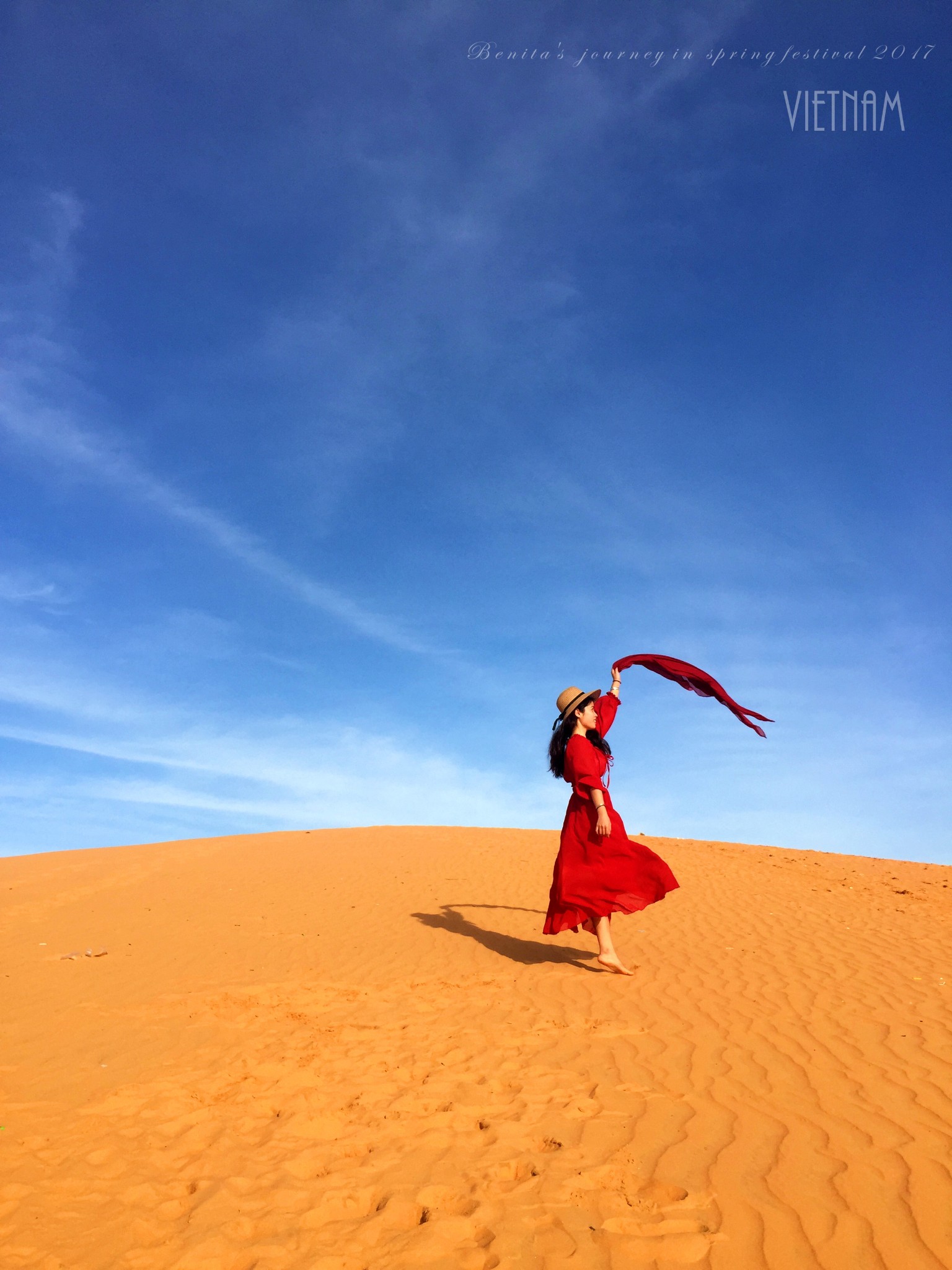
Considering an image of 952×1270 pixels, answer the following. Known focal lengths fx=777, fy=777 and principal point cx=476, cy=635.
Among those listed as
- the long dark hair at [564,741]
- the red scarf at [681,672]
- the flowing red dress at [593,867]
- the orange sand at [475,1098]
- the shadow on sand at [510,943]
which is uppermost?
the red scarf at [681,672]

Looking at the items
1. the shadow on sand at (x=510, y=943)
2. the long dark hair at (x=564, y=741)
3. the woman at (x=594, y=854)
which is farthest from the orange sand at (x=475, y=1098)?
the long dark hair at (x=564, y=741)

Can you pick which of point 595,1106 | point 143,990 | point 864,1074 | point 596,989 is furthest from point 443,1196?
point 143,990

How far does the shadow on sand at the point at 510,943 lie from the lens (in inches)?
358

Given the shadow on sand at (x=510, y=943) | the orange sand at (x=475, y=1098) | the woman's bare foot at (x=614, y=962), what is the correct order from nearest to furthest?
the orange sand at (x=475, y=1098)
the woman's bare foot at (x=614, y=962)
the shadow on sand at (x=510, y=943)

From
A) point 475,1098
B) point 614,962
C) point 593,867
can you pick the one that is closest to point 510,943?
point 614,962

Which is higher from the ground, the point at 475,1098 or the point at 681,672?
the point at 681,672

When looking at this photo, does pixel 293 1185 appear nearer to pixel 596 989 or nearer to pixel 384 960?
pixel 596 989

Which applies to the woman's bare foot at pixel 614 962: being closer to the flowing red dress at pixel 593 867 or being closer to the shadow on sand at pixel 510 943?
the shadow on sand at pixel 510 943

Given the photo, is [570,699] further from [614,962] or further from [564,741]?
[614,962]

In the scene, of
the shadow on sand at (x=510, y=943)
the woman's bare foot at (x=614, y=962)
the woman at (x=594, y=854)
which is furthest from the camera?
the shadow on sand at (x=510, y=943)

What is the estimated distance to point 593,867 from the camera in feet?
26.4

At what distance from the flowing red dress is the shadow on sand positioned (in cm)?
Answer: 98

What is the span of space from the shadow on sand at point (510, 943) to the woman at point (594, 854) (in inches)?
36.2

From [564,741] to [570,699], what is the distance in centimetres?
46
